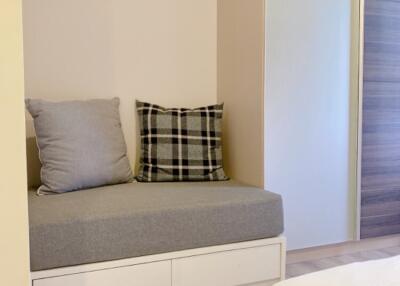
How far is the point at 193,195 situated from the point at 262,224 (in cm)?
36

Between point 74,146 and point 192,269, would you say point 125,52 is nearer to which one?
point 74,146

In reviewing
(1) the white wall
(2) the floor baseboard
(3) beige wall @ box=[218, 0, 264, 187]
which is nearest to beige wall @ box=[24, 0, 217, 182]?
(3) beige wall @ box=[218, 0, 264, 187]

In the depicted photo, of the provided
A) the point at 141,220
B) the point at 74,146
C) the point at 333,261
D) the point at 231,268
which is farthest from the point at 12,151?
the point at 333,261

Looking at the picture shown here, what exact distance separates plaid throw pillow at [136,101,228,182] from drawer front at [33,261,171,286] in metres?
0.66

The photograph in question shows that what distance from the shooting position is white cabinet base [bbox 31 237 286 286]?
170 cm

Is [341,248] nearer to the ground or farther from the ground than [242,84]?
nearer to the ground

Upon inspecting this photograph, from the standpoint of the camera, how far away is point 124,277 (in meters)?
1.77

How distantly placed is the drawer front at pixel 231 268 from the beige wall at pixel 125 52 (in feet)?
2.81

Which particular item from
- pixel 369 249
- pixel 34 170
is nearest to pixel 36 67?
pixel 34 170

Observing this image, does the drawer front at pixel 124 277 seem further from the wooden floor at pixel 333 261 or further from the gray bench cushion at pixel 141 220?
the wooden floor at pixel 333 261

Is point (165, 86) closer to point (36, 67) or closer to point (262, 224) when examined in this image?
point (36, 67)

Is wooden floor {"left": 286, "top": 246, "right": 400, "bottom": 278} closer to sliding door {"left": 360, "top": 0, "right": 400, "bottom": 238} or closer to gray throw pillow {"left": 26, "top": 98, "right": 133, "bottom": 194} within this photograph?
sliding door {"left": 360, "top": 0, "right": 400, "bottom": 238}

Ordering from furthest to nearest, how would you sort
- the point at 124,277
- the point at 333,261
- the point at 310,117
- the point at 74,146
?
the point at 333,261 < the point at 310,117 < the point at 74,146 < the point at 124,277

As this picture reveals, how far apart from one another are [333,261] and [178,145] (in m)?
1.16
